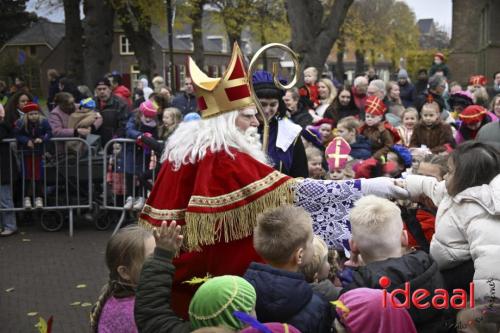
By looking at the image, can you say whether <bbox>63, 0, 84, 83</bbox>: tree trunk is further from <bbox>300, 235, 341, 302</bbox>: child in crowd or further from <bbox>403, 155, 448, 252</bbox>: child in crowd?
<bbox>300, 235, 341, 302</bbox>: child in crowd

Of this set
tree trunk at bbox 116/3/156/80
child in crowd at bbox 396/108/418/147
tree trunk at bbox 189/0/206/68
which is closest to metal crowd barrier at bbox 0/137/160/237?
child in crowd at bbox 396/108/418/147

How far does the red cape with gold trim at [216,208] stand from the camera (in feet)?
11.6

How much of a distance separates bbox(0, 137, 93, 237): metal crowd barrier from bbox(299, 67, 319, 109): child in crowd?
3.64 meters

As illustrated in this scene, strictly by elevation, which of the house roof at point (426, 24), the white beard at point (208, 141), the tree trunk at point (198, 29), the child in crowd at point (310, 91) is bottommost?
the white beard at point (208, 141)

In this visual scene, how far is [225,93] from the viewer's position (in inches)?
151

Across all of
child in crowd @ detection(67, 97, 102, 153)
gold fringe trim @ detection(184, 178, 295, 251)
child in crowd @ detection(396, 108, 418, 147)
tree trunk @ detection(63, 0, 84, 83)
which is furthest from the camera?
tree trunk @ detection(63, 0, 84, 83)

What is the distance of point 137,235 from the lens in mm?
3484

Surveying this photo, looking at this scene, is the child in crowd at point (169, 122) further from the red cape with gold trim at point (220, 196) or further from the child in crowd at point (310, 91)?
the red cape with gold trim at point (220, 196)

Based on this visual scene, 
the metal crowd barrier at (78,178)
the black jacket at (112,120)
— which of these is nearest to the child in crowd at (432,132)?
the metal crowd barrier at (78,178)

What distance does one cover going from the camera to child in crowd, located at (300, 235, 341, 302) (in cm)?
330

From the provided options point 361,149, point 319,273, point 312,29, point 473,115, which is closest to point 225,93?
point 319,273

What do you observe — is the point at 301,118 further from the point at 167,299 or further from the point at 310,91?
the point at 167,299

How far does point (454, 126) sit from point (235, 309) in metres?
7.73

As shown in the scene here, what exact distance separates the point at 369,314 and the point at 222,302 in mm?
668
